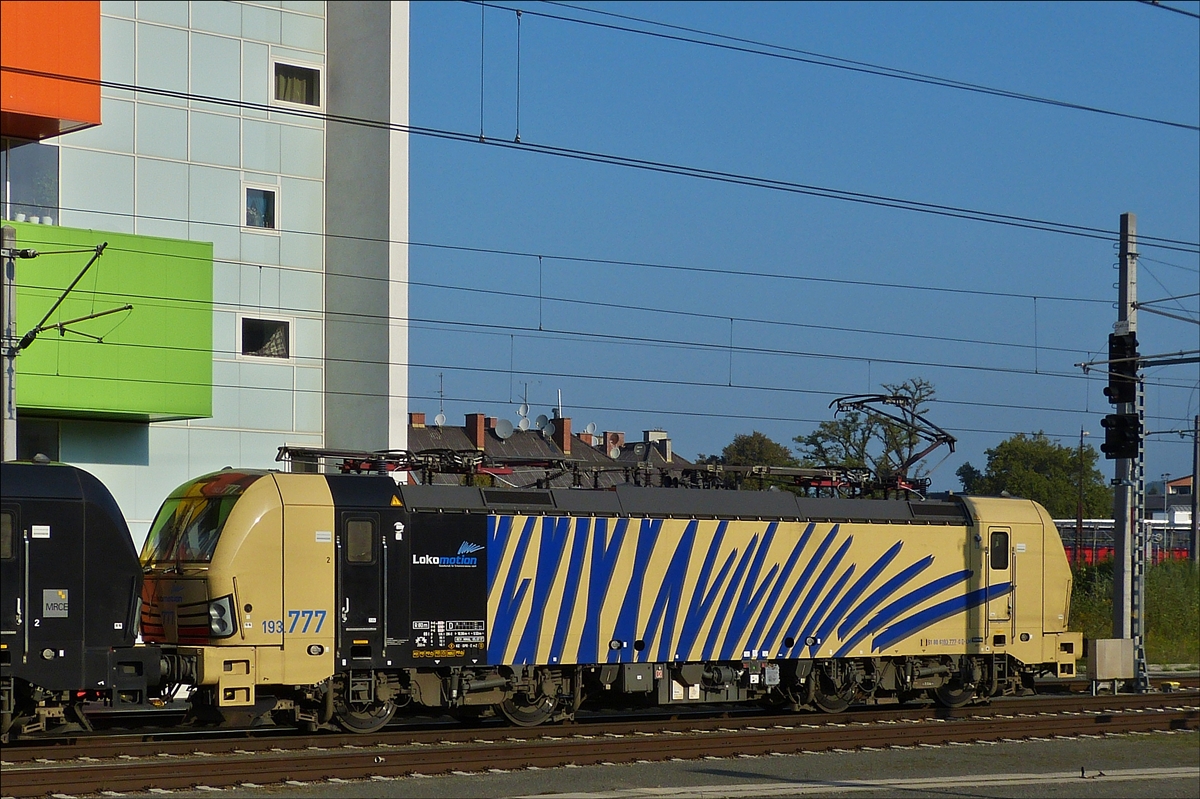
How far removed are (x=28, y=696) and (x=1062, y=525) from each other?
207 ft

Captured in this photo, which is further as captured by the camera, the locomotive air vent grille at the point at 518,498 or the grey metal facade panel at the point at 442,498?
the locomotive air vent grille at the point at 518,498

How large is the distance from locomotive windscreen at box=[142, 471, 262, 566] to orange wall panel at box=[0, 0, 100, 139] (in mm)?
10310

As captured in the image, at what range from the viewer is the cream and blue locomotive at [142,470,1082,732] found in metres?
17.2

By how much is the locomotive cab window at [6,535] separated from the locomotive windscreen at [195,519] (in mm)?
2366

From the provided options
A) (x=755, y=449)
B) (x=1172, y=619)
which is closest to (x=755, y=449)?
(x=755, y=449)

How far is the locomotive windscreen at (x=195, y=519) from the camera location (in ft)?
56.6

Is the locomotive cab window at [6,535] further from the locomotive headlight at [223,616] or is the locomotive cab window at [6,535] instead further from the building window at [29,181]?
the building window at [29,181]

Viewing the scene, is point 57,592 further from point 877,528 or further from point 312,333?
point 312,333

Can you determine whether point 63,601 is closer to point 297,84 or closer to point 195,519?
point 195,519

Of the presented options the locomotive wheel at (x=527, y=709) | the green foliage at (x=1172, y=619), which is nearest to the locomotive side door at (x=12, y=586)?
the locomotive wheel at (x=527, y=709)

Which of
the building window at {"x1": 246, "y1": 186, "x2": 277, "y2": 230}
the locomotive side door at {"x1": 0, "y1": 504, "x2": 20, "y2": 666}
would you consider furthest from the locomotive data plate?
the building window at {"x1": 246, "y1": 186, "x2": 277, "y2": 230}

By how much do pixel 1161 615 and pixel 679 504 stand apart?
1991cm

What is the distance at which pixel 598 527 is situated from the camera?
19781 millimetres

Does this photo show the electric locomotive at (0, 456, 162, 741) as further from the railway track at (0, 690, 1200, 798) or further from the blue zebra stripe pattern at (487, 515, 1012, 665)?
the blue zebra stripe pattern at (487, 515, 1012, 665)
